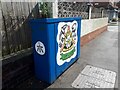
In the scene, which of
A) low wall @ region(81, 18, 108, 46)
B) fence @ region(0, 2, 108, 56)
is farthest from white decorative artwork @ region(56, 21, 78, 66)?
low wall @ region(81, 18, 108, 46)

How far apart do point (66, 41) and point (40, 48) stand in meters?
0.88

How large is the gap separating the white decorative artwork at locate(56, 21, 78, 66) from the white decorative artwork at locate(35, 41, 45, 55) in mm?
420

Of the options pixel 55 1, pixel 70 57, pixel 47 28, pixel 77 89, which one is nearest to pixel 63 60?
pixel 70 57

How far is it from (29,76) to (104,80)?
1.99 meters

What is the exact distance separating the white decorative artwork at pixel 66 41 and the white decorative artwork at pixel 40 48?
1.38 feet

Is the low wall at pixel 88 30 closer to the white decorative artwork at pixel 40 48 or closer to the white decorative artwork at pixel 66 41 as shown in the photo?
the white decorative artwork at pixel 66 41

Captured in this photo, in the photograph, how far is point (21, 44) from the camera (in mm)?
3574

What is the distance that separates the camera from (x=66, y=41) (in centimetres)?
365

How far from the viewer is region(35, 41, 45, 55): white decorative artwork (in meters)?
3.01

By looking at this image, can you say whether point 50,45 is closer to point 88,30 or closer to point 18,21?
point 18,21

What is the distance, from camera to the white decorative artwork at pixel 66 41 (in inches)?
131

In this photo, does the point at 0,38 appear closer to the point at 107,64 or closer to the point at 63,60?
the point at 63,60

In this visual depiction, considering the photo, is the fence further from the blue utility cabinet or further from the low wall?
the low wall

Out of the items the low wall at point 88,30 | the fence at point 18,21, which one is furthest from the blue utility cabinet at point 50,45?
the low wall at point 88,30
